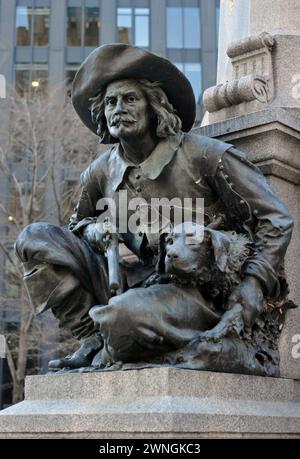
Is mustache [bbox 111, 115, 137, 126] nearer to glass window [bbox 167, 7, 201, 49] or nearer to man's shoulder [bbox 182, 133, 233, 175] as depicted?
man's shoulder [bbox 182, 133, 233, 175]

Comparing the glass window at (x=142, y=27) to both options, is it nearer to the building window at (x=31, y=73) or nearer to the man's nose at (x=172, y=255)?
the building window at (x=31, y=73)

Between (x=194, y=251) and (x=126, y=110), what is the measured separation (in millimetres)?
1094

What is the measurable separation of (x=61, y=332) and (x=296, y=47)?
1821 cm

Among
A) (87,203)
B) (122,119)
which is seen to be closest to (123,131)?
→ (122,119)

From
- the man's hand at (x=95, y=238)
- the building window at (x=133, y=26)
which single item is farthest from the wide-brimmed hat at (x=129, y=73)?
the building window at (x=133, y=26)

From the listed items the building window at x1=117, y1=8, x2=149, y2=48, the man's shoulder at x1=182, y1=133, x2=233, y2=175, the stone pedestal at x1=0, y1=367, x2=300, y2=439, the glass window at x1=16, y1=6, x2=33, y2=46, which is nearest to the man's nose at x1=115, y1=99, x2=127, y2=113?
the man's shoulder at x1=182, y1=133, x2=233, y2=175

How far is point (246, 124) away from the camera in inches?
220

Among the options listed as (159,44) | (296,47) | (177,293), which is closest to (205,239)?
(177,293)

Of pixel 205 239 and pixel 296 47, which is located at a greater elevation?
pixel 296 47

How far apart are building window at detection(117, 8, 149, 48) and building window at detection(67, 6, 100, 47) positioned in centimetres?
108

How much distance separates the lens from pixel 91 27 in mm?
38656

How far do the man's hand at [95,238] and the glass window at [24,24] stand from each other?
34.1 m

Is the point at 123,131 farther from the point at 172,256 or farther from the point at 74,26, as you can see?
the point at 74,26
